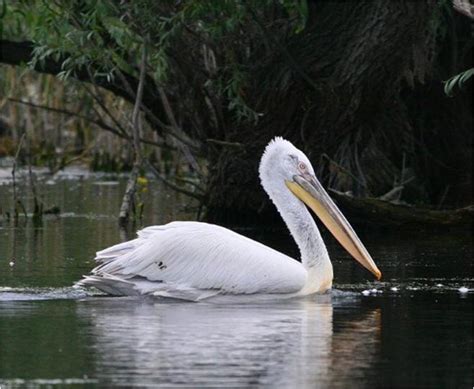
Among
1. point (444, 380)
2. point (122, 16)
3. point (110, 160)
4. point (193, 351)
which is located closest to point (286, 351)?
point (193, 351)

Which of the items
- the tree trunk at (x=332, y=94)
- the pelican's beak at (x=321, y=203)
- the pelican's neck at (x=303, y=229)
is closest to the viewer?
the pelican's neck at (x=303, y=229)

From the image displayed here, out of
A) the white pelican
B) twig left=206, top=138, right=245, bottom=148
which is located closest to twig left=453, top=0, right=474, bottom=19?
the white pelican

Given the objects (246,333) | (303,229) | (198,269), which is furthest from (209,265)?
(246,333)

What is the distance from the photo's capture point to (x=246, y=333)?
845cm

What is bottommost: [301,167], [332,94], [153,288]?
[153,288]

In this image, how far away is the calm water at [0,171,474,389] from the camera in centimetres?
718

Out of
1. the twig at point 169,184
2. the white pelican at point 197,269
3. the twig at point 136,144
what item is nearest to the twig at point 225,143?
the twig at point 169,184

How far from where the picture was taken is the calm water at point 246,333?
7180 millimetres

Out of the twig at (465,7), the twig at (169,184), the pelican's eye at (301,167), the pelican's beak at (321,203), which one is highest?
the twig at (465,7)

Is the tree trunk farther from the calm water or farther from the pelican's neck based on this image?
the pelican's neck

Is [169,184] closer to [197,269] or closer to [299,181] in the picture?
[299,181]

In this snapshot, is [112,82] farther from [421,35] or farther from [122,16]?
[421,35]

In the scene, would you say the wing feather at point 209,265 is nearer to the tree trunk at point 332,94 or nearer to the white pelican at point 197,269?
the white pelican at point 197,269

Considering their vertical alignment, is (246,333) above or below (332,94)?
below
